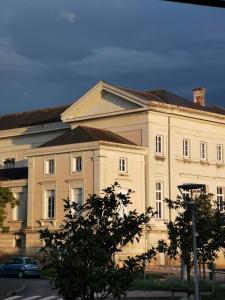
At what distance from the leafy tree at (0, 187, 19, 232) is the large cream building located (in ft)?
3.29

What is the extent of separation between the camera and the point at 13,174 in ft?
219

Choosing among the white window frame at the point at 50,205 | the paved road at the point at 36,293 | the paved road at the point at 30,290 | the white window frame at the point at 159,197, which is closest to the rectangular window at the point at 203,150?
the white window frame at the point at 159,197

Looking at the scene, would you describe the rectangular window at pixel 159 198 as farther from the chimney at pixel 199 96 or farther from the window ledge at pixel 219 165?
the chimney at pixel 199 96

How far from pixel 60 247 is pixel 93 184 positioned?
134ft

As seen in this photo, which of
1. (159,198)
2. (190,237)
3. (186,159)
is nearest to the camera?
(190,237)

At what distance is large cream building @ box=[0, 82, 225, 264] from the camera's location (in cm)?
5641

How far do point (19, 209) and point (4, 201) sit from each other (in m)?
2.12

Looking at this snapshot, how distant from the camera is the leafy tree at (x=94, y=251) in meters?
13.7

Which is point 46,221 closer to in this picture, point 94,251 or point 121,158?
point 121,158

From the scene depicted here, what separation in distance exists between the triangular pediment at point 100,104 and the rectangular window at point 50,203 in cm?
920

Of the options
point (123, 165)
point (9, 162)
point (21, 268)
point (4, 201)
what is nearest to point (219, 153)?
point (123, 165)

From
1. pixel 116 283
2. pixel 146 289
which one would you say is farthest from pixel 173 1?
pixel 146 289

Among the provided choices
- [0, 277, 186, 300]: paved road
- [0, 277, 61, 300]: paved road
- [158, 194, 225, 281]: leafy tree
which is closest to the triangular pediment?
[0, 277, 61, 300]: paved road

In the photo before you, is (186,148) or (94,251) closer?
(94,251)
